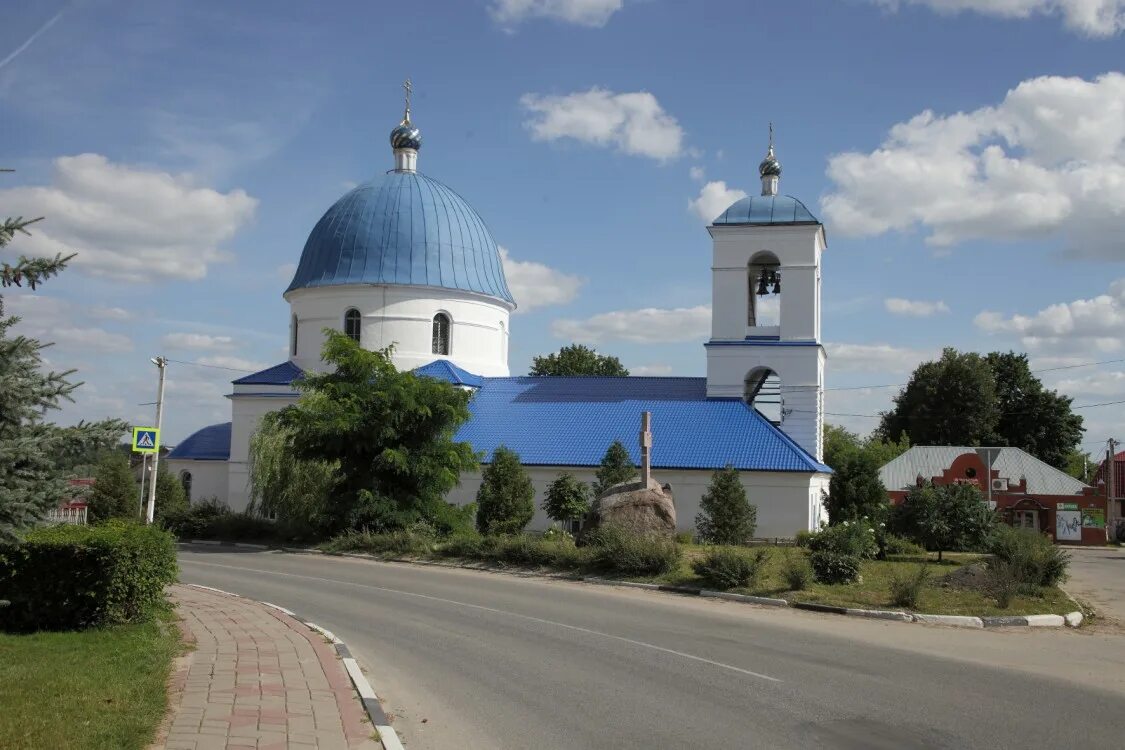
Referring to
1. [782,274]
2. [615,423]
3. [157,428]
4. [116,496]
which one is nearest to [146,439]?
[157,428]

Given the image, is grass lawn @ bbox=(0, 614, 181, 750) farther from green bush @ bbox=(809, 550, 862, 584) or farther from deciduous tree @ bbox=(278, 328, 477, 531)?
deciduous tree @ bbox=(278, 328, 477, 531)

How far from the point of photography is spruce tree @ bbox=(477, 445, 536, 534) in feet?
102

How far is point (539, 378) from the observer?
40.1 meters

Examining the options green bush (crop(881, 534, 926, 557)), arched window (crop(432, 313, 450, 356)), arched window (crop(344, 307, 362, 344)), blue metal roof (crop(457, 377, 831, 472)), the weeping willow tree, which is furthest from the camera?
arched window (crop(432, 313, 450, 356))

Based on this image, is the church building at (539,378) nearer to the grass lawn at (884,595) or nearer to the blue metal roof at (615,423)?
the blue metal roof at (615,423)

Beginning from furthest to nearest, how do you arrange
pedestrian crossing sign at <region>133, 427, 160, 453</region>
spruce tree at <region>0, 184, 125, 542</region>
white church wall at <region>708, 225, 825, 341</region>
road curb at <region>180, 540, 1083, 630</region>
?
white church wall at <region>708, 225, 825, 341</region>, pedestrian crossing sign at <region>133, 427, 160, 453</region>, road curb at <region>180, 540, 1083, 630</region>, spruce tree at <region>0, 184, 125, 542</region>

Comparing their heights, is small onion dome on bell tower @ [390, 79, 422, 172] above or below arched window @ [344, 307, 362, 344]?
above

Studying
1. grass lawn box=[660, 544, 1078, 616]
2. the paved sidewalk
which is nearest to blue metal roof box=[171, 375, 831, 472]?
grass lawn box=[660, 544, 1078, 616]

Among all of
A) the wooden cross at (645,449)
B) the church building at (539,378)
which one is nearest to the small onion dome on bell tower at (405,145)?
the church building at (539,378)

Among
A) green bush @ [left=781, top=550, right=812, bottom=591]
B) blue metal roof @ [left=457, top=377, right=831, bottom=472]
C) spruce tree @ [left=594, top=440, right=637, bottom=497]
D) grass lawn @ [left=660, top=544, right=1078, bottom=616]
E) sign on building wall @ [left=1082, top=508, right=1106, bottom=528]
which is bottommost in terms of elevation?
grass lawn @ [left=660, top=544, right=1078, bottom=616]

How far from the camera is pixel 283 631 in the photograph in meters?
13.4

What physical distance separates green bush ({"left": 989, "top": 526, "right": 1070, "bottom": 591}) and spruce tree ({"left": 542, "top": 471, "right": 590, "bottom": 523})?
13725 millimetres

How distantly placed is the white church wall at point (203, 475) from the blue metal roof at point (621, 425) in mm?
12771

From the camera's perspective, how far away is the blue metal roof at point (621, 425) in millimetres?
32469
